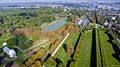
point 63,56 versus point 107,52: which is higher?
point 63,56

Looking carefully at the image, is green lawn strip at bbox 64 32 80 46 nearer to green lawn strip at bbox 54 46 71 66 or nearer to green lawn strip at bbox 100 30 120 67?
green lawn strip at bbox 54 46 71 66

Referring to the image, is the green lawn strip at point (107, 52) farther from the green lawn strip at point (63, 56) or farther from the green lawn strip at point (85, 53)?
the green lawn strip at point (63, 56)

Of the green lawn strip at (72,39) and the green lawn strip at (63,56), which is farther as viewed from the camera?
the green lawn strip at (72,39)

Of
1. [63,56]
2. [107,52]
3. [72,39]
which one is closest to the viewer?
[63,56]

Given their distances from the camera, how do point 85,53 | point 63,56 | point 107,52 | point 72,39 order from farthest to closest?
point 72,39, point 107,52, point 85,53, point 63,56

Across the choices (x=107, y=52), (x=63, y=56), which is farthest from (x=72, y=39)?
(x=63, y=56)

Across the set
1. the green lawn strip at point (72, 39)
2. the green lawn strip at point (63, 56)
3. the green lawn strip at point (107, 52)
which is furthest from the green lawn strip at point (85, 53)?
the green lawn strip at point (107, 52)

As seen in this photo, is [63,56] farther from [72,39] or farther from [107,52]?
[72,39]

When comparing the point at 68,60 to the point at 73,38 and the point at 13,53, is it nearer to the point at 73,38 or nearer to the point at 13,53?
the point at 13,53

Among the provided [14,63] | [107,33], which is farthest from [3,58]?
[107,33]

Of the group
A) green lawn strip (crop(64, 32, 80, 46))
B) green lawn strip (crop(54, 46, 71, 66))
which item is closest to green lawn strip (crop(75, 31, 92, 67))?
green lawn strip (crop(54, 46, 71, 66))

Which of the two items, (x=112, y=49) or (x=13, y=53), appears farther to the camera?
(x=112, y=49)
